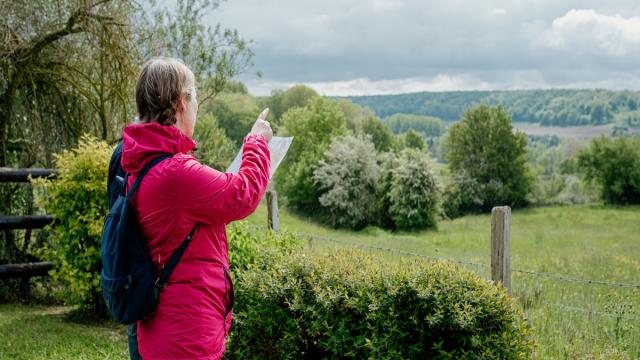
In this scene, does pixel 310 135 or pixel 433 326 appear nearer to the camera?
pixel 433 326

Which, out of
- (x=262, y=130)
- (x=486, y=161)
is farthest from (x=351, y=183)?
(x=262, y=130)

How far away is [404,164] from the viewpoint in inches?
1582

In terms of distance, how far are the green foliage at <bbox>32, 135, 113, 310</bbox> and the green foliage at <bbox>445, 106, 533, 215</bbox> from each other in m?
44.2

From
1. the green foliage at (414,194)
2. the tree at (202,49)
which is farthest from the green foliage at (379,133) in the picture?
the tree at (202,49)

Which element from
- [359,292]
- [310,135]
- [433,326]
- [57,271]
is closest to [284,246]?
[359,292]

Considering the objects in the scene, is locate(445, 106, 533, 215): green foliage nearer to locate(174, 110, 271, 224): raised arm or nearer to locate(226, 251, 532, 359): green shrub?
locate(226, 251, 532, 359): green shrub

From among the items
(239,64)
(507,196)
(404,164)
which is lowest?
(507,196)

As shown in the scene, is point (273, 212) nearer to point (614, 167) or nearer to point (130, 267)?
point (130, 267)

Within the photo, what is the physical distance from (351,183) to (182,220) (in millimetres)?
39262

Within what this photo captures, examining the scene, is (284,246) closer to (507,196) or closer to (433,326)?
(433,326)

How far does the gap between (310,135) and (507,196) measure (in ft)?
57.1

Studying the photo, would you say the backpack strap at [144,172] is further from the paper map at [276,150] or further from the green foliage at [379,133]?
the green foliage at [379,133]

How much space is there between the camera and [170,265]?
266 cm

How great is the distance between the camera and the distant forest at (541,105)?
574ft
